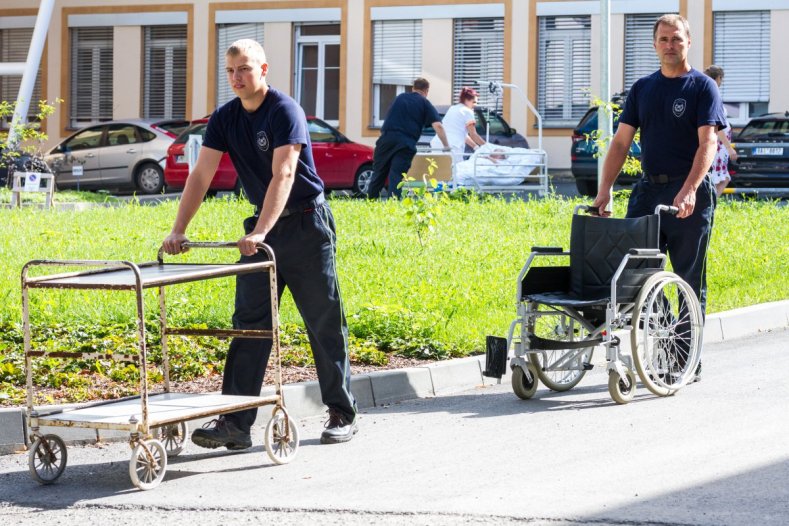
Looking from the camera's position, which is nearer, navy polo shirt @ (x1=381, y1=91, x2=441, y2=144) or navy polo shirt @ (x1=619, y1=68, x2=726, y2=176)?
navy polo shirt @ (x1=619, y1=68, x2=726, y2=176)

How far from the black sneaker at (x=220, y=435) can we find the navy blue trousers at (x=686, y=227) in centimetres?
292

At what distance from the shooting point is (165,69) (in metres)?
35.4

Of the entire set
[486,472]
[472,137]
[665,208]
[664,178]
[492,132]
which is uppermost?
[492,132]

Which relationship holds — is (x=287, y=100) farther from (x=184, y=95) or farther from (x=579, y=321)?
(x=184, y=95)

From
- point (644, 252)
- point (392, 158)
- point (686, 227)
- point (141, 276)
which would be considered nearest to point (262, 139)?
point (141, 276)

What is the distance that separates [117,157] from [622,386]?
21.0m

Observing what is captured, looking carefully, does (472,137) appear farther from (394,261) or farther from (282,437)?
(282,437)

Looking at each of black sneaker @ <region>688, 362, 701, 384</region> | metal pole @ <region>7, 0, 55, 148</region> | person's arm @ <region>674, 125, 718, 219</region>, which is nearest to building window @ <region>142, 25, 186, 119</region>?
metal pole @ <region>7, 0, 55, 148</region>

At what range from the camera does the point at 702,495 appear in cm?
576

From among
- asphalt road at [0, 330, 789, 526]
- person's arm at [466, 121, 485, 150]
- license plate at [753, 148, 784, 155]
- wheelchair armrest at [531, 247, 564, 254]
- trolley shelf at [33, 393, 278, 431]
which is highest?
person's arm at [466, 121, 485, 150]

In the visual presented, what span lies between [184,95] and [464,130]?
15.5 metres

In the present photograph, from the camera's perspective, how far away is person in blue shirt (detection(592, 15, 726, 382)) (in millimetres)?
8328

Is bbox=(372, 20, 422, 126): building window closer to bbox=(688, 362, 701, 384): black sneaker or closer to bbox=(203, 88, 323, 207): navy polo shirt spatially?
bbox=(688, 362, 701, 384): black sneaker

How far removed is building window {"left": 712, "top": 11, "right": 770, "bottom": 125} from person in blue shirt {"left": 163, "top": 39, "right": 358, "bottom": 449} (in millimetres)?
24797
